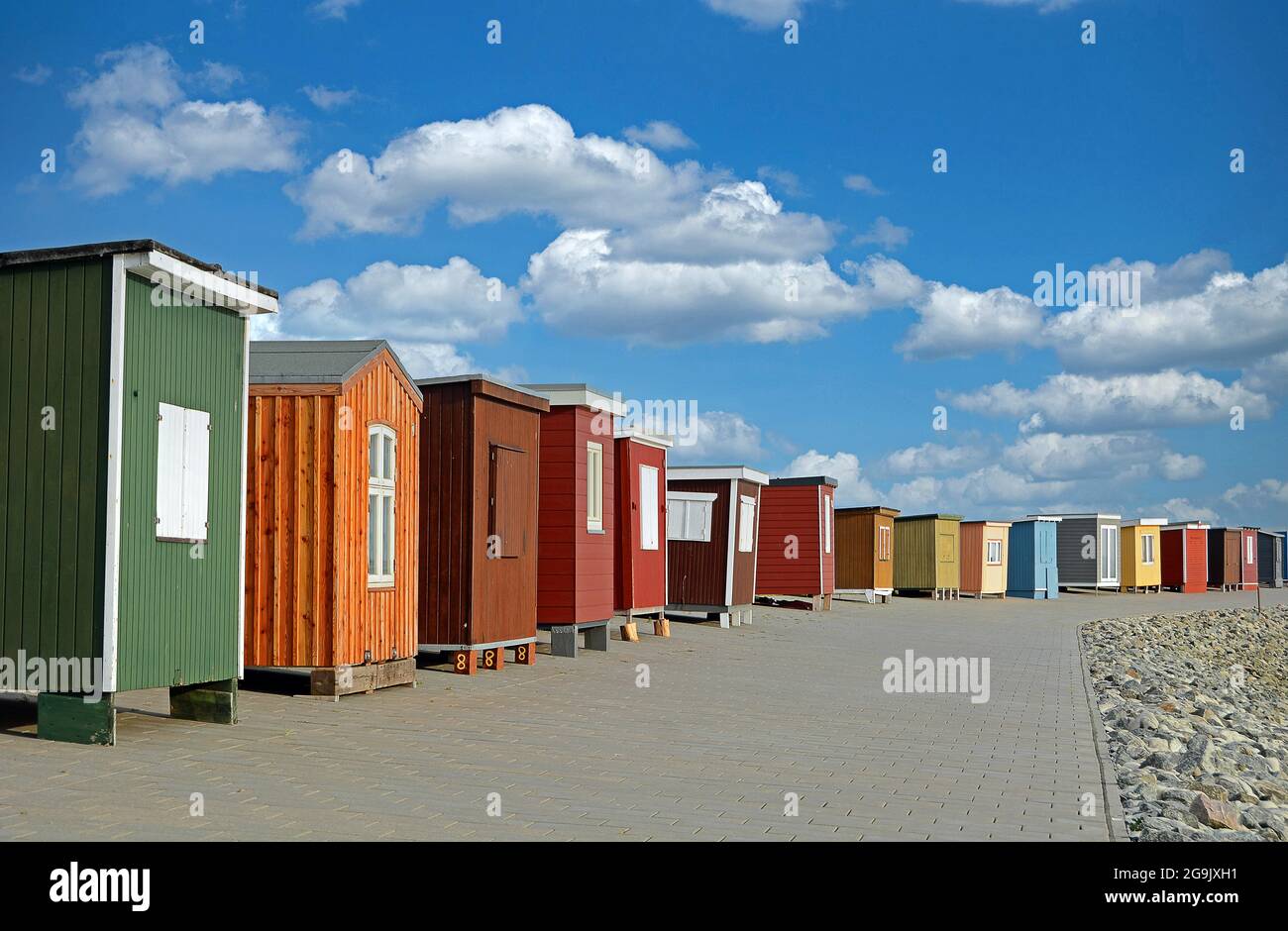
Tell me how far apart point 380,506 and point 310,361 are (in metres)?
1.59

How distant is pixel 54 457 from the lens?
359 inches

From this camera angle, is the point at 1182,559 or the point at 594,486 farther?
the point at 1182,559

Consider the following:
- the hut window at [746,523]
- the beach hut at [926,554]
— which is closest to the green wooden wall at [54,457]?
the hut window at [746,523]

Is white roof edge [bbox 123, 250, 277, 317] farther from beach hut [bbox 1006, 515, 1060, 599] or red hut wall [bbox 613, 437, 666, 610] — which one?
beach hut [bbox 1006, 515, 1060, 599]

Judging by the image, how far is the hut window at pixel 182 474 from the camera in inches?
373

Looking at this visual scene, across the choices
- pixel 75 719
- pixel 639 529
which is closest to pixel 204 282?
pixel 75 719

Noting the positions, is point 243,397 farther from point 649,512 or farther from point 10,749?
point 649,512

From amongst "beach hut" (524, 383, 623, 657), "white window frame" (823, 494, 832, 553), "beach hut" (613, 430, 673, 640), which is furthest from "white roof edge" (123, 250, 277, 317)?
"white window frame" (823, 494, 832, 553)

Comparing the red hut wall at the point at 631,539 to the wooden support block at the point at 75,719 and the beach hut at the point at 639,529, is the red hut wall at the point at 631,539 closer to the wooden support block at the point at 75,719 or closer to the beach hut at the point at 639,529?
the beach hut at the point at 639,529

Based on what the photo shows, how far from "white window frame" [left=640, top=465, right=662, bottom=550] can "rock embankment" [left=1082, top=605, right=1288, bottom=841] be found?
7272 millimetres

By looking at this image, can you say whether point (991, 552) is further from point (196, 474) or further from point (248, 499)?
point (196, 474)
